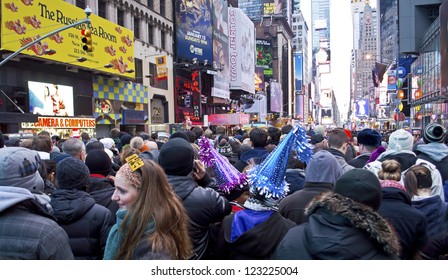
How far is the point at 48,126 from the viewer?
69.5 feet

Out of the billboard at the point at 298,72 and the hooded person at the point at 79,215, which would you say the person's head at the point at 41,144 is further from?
the billboard at the point at 298,72

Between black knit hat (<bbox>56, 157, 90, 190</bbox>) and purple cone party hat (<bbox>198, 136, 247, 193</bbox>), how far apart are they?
4.51 ft

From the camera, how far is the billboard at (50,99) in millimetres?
22875

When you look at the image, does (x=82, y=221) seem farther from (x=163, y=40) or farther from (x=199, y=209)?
(x=163, y=40)

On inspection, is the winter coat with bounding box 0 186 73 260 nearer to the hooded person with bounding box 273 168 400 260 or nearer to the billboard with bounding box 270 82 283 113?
the hooded person with bounding box 273 168 400 260

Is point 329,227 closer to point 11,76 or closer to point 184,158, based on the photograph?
point 184,158

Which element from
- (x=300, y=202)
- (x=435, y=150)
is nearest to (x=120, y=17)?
(x=435, y=150)

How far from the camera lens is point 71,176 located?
3938 mm

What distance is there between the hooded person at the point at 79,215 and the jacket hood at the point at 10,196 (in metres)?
1.01

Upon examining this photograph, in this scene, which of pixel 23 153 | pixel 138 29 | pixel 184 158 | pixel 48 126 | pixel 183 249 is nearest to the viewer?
pixel 183 249

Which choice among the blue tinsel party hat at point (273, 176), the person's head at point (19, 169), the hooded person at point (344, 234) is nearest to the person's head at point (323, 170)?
the blue tinsel party hat at point (273, 176)
